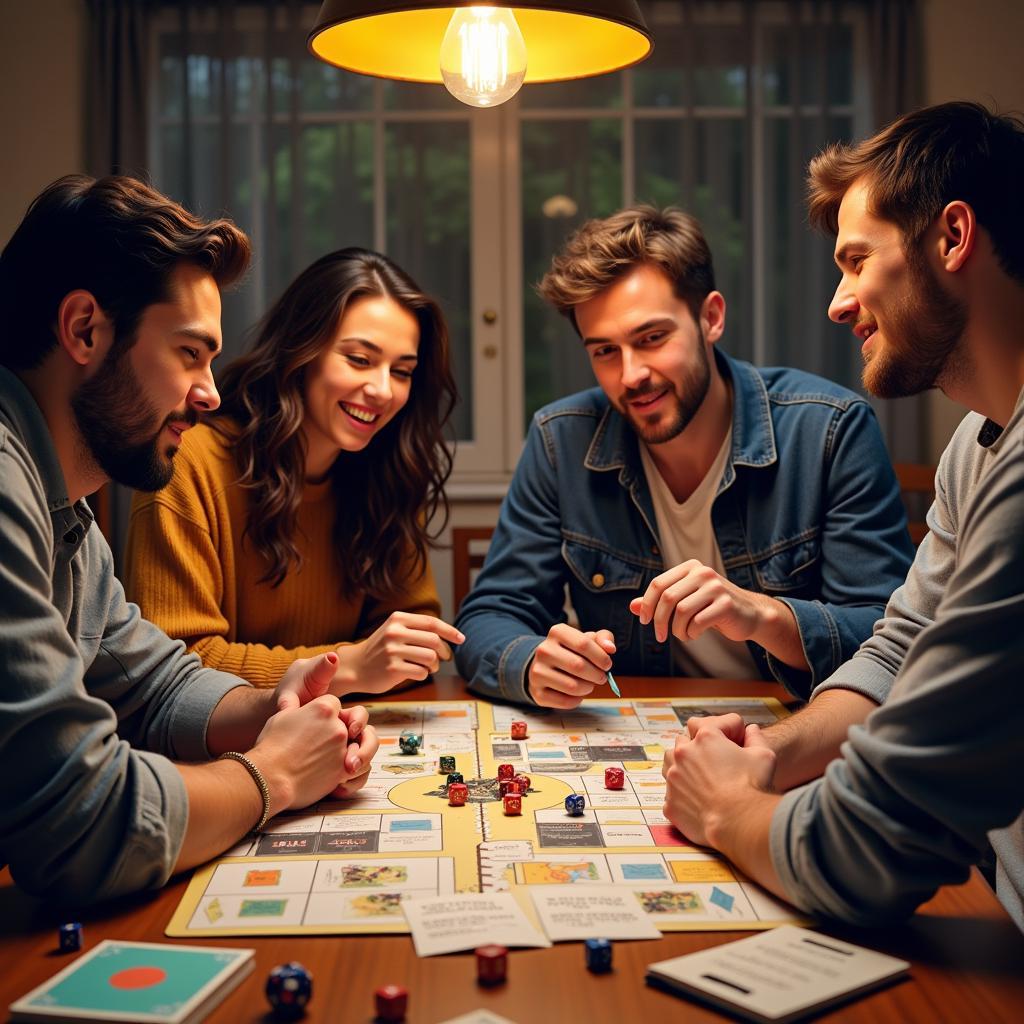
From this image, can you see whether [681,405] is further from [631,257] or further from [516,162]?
[516,162]

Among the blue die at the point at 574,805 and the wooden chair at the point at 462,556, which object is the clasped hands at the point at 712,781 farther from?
the wooden chair at the point at 462,556

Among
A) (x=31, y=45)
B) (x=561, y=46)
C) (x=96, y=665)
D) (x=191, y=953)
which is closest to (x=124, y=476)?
(x=96, y=665)

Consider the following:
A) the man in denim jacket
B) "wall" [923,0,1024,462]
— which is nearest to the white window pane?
"wall" [923,0,1024,462]

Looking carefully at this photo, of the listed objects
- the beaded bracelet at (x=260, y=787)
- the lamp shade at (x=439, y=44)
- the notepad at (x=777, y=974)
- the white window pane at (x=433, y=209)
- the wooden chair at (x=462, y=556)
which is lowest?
the notepad at (x=777, y=974)

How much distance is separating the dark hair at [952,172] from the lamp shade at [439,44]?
37cm

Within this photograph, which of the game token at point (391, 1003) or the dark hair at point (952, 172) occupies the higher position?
the dark hair at point (952, 172)

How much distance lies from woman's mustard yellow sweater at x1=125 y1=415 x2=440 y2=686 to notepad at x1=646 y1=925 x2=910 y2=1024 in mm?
1094

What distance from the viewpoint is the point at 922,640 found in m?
1.09

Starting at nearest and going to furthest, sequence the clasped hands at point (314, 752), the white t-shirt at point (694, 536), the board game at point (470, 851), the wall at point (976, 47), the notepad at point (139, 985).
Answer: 1. the notepad at point (139, 985)
2. the board game at point (470, 851)
3. the clasped hands at point (314, 752)
4. the white t-shirt at point (694, 536)
5. the wall at point (976, 47)

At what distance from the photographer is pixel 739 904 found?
1.15 meters

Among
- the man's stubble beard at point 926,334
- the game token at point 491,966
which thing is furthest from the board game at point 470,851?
the man's stubble beard at point 926,334

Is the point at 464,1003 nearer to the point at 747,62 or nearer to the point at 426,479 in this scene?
the point at 426,479

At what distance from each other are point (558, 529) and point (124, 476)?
103cm

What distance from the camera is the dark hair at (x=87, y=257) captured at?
144cm
